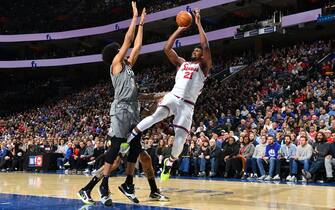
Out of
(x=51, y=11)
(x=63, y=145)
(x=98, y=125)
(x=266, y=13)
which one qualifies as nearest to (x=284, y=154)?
(x=63, y=145)

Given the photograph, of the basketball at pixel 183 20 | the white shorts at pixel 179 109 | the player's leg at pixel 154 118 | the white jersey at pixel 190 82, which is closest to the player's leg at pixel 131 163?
the player's leg at pixel 154 118

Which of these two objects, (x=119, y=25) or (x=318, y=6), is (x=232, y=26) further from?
(x=119, y=25)

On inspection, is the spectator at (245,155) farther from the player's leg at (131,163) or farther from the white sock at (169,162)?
the player's leg at (131,163)

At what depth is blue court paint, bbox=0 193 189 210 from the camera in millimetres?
5289

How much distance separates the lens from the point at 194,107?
18.3 meters

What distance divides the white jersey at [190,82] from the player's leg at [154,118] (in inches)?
7.1

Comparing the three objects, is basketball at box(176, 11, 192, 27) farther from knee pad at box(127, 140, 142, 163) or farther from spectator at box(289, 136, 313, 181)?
spectator at box(289, 136, 313, 181)

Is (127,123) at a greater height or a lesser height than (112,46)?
lesser

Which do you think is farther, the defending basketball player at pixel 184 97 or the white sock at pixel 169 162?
the white sock at pixel 169 162

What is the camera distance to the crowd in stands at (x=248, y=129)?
37.9 ft

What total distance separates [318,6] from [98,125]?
1498 centimetres

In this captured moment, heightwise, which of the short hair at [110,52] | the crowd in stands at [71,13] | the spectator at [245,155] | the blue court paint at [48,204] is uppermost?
the crowd in stands at [71,13]

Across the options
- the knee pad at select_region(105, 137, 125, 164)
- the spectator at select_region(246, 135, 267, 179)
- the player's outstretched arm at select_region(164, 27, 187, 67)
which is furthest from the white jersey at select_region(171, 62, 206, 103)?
the spectator at select_region(246, 135, 267, 179)

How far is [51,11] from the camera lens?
139 ft
